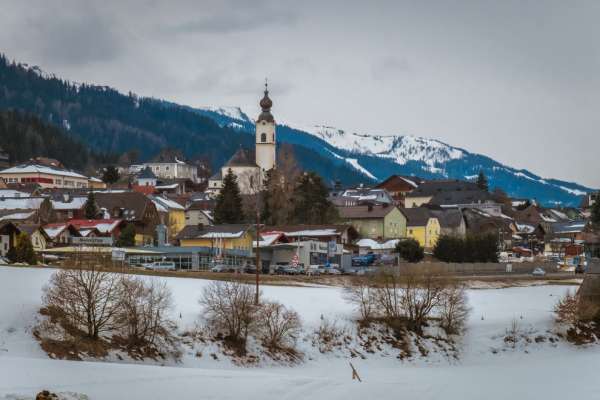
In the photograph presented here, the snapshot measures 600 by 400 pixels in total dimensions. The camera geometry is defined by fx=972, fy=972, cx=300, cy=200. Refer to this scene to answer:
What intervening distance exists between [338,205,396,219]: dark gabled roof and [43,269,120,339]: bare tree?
73.3m

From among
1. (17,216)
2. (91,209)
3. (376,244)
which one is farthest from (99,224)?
(376,244)

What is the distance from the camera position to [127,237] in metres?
98.2

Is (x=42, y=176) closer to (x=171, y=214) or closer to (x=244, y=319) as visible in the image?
(x=171, y=214)

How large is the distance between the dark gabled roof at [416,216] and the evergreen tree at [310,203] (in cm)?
1242

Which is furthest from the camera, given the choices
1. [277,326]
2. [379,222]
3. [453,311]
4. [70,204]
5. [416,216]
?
[416,216]

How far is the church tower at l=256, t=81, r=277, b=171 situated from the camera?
183m

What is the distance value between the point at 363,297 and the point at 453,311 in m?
6.09

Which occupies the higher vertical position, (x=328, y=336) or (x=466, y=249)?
(x=466, y=249)

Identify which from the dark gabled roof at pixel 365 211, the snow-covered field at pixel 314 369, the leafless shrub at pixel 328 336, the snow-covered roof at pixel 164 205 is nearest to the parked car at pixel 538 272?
the snow-covered field at pixel 314 369

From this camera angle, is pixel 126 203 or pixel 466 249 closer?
pixel 466 249

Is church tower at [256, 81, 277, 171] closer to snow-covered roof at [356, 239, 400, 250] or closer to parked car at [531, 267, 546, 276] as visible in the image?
snow-covered roof at [356, 239, 400, 250]

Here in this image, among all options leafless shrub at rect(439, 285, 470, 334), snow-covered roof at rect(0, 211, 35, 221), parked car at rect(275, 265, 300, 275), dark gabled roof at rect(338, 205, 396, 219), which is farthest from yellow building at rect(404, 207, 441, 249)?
leafless shrub at rect(439, 285, 470, 334)

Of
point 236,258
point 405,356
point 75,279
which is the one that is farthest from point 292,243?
point 75,279

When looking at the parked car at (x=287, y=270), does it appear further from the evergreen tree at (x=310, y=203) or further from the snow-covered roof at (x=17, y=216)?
the snow-covered roof at (x=17, y=216)
